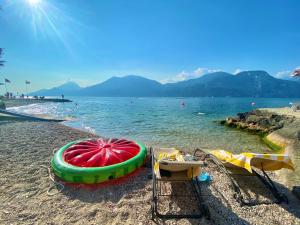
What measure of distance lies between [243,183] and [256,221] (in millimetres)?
1816

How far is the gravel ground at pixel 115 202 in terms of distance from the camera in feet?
13.0

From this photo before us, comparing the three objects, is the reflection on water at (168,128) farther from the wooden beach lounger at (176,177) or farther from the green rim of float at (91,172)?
the wooden beach lounger at (176,177)

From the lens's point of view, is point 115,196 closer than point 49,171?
Yes

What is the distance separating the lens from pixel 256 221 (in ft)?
13.1

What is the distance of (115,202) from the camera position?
178 inches

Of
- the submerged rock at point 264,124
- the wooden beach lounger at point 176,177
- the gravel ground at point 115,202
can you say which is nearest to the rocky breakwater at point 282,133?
the submerged rock at point 264,124

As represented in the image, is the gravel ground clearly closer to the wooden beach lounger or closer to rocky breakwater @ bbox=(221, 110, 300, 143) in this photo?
the wooden beach lounger

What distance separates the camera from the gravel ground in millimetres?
3953

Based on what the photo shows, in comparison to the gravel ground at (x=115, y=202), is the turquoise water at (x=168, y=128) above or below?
below

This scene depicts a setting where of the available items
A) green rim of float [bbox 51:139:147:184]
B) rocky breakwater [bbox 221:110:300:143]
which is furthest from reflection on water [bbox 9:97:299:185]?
green rim of float [bbox 51:139:147:184]

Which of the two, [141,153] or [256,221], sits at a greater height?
[141,153]

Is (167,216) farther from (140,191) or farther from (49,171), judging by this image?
(49,171)

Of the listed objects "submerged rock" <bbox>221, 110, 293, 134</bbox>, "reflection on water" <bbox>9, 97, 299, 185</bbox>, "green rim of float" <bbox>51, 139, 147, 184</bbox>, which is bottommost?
"reflection on water" <bbox>9, 97, 299, 185</bbox>

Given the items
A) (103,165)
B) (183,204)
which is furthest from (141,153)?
(183,204)
